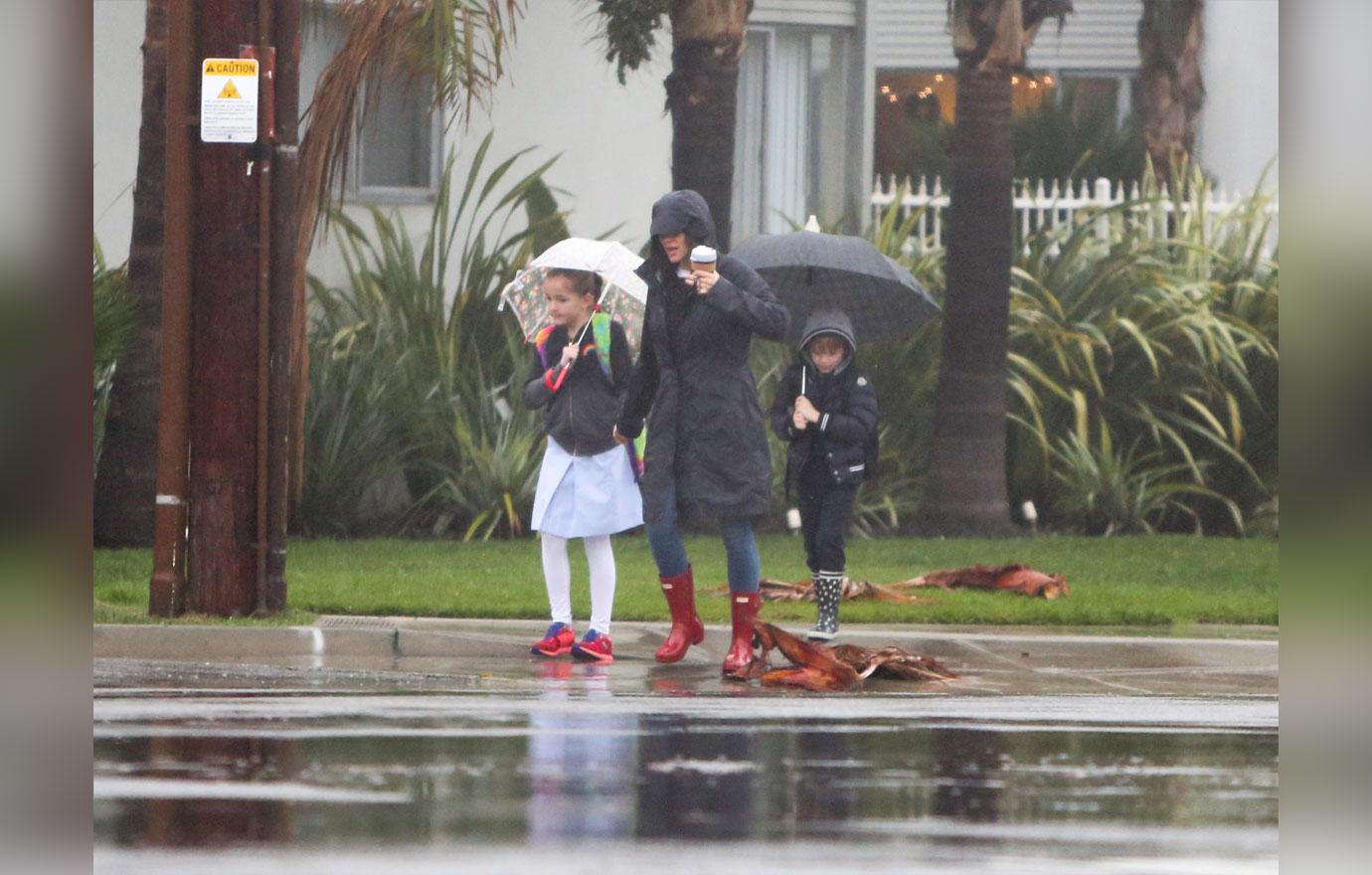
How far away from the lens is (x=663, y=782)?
6.64 metres

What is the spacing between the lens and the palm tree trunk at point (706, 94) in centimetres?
1508

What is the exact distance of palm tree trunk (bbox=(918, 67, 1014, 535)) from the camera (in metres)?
15.2

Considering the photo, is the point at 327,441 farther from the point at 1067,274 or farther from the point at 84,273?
the point at 84,273

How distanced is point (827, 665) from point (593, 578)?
1249mm

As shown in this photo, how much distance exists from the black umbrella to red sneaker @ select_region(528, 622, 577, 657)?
2.05 metres

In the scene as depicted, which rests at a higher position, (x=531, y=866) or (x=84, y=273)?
(x=84, y=273)

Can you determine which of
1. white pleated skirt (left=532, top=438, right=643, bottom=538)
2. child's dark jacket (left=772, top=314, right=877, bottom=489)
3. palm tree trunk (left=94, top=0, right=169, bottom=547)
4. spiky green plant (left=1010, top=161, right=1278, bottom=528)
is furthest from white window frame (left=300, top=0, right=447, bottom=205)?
white pleated skirt (left=532, top=438, right=643, bottom=538)

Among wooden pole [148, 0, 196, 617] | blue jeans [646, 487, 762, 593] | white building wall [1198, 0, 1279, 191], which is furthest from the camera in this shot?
white building wall [1198, 0, 1279, 191]

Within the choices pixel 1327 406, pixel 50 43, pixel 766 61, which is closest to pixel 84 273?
pixel 50 43

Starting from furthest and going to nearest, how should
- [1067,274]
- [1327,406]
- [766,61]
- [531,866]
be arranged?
[766,61] < [1067,274] < [531,866] < [1327,406]

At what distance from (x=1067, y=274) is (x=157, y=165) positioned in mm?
6685

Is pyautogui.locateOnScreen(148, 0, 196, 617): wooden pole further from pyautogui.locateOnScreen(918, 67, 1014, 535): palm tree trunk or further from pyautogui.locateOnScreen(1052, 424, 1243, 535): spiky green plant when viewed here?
pyautogui.locateOnScreen(1052, 424, 1243, 535): spiky green plant

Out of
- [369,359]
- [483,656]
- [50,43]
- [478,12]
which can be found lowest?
[483,656]

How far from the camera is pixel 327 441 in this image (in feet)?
48.5
